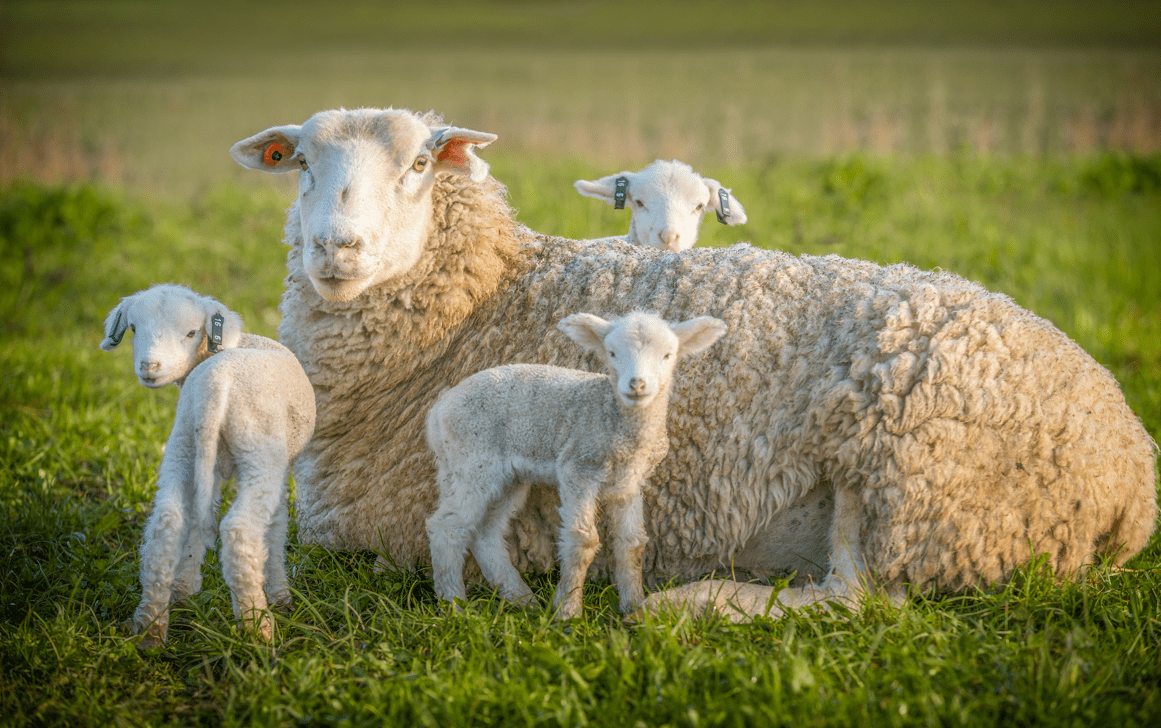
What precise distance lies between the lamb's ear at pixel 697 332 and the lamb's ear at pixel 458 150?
1.21m

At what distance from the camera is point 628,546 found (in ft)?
9.70

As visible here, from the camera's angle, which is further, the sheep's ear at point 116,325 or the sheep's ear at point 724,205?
the sheep's ear at point 724,205

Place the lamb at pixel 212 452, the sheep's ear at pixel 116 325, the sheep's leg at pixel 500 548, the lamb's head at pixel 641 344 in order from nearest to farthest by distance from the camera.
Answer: the lamb's head at pixel 641 344 → the lamb at pixel 212 452 → the sheep's ear at pixel 116 325 → the sheep's leg at pixel 500 548

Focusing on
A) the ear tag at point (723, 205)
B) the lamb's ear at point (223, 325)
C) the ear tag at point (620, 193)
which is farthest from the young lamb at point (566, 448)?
the ear tag at point (723, 205)

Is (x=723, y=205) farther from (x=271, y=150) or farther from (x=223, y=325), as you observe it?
(x=223, y=325)

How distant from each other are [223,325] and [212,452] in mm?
527

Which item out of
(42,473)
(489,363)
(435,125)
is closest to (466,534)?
(489,363)

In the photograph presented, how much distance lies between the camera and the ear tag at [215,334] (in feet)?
10.0

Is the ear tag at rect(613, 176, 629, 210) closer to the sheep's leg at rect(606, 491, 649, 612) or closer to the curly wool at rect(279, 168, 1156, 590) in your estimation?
the curly wool at rect(279, 168, 1156, 590)

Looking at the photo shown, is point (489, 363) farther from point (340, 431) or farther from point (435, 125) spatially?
point (435, 125)

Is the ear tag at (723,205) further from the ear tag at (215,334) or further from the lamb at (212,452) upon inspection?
the ear tag at (215,334)

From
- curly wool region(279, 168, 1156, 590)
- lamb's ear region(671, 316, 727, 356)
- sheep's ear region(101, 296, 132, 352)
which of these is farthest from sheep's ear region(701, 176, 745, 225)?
sheep's ear region(101, 296, 132, 352)

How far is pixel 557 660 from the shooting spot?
2611 mm

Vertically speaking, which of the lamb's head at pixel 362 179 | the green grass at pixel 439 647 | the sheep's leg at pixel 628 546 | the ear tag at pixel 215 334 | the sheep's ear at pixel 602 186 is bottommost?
the green grass at pixel 439 647
